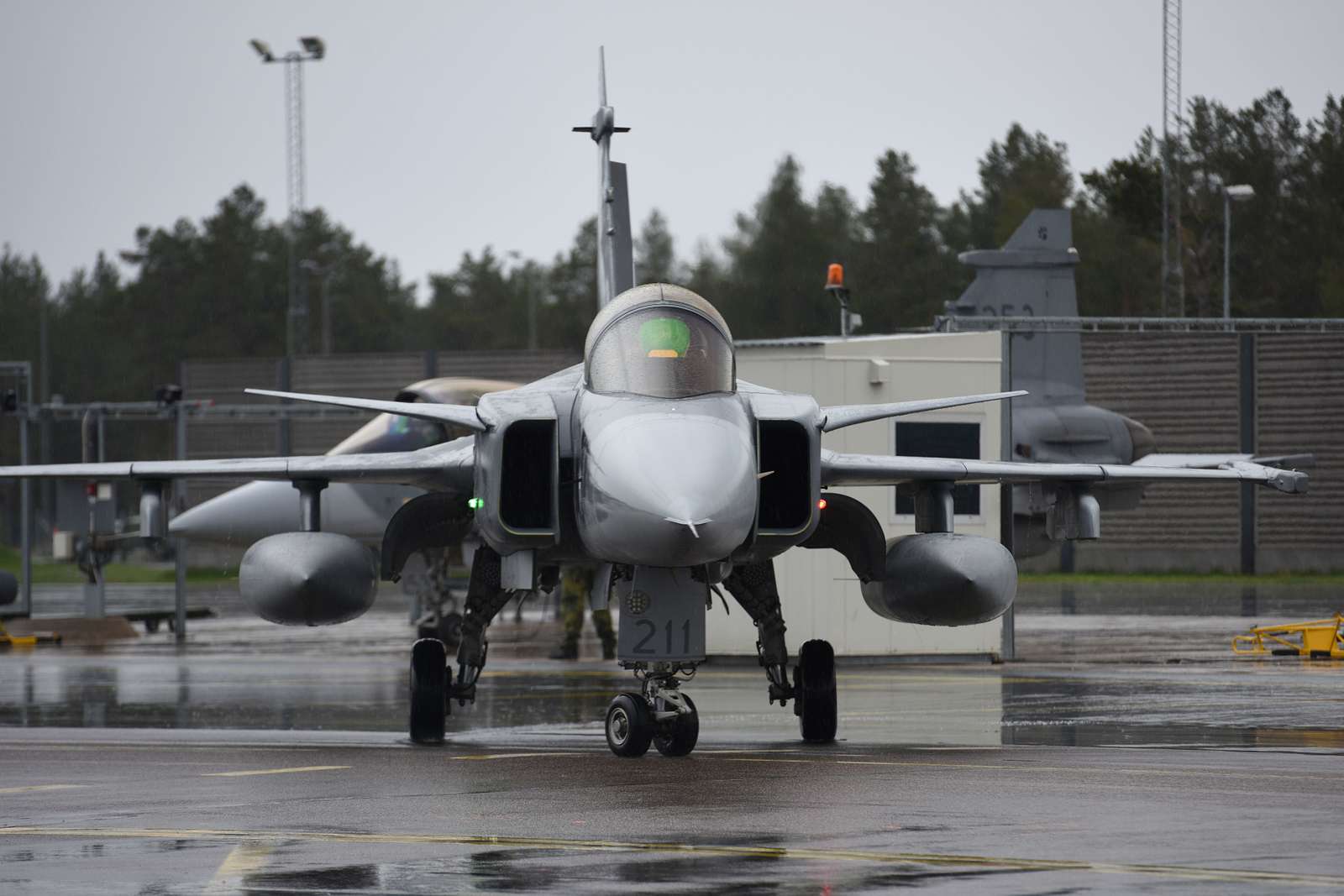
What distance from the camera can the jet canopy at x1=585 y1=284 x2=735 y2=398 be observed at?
12.3 meters

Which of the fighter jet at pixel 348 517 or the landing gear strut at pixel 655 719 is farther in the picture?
the fighter jet at pixel 348 517

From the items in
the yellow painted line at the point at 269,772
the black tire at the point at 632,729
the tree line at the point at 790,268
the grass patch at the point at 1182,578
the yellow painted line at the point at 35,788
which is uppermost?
the tree line at the point at 790,268

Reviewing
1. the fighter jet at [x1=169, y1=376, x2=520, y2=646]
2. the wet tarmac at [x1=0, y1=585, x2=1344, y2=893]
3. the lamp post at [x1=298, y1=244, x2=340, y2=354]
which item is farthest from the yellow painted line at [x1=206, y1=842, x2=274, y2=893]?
the lamp post at [x1=298, y1=244, x2=340, y2=354]

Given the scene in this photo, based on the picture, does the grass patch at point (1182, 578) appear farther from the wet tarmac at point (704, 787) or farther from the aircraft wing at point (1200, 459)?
the wet tarmac at point (704, 787)

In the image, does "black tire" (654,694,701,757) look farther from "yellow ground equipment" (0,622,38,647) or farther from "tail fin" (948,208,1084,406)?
"yellow ground equipment" (0,622,38,647)

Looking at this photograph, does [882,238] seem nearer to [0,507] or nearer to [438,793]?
[0,507]

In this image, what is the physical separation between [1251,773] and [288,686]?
479 inches

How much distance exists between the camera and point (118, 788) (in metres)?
11.2

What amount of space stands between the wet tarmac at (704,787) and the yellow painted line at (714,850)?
2cm

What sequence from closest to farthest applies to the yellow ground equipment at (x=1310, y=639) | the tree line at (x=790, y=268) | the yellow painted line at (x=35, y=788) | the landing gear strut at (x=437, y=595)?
1. the yellow painted line at (x=35, y=788)
2. the yellow ground equipment at (x=1310, y=639)
3. the landing gear strut at (x=437, y=595)
4. the tree line at (x=790, y=268)

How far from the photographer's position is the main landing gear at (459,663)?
47.3ft

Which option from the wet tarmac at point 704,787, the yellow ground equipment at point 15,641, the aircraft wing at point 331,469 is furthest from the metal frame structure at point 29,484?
the aircraft wing at point 331,469

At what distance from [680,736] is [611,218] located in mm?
5462

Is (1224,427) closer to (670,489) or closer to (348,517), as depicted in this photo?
(348,517)
